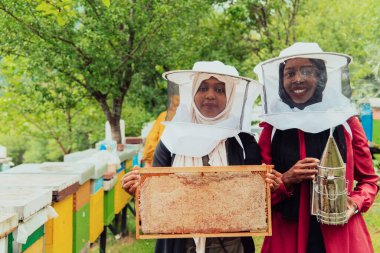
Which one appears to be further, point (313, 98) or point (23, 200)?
point (313, 98)

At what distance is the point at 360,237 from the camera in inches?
84.2

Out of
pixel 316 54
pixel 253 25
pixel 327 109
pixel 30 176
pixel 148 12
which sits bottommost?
pixel 30 176

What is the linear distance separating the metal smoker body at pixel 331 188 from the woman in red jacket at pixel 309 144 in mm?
125

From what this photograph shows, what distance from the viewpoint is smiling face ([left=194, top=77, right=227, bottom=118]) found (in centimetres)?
233

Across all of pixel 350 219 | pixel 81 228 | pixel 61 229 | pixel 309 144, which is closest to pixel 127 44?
pixel 81 228

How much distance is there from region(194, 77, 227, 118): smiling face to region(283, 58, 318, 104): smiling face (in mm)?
383

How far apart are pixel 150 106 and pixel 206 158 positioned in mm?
7893

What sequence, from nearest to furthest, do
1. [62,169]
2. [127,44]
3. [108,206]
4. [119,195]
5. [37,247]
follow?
1. [37,247]
2. [62,169]
3. [108,206]
4. [119,195]
5. [127,44]

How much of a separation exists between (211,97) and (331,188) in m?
0.82

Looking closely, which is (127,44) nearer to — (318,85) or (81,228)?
(81,228)

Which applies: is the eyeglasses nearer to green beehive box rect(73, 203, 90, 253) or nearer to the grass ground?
green beehive box rect(73, 203, 90, 253)

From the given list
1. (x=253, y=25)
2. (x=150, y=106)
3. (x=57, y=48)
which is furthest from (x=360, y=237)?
(x=253, y=25)

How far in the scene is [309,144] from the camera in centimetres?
224

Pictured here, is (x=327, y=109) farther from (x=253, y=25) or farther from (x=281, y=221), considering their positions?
(x=253, y=25)
